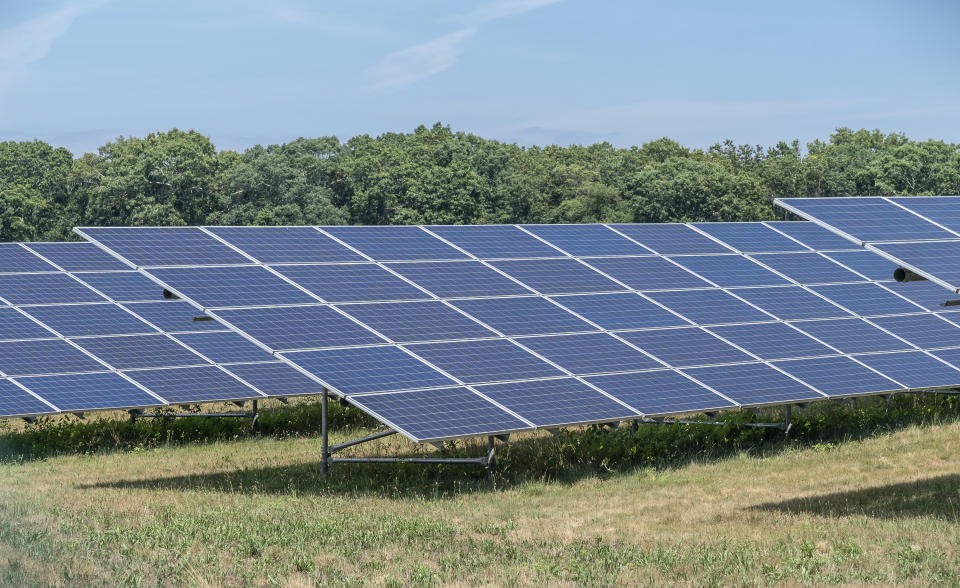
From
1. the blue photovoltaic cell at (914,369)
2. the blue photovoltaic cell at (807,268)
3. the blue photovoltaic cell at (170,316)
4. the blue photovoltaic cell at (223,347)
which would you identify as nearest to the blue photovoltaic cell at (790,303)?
the blue photovoltaic cell at (807,268)

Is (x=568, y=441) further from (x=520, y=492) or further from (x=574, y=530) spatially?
(x=574, y=530)

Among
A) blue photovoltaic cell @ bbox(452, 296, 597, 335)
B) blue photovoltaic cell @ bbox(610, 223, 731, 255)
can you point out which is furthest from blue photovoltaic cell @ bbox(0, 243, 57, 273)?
blue photovoltaic cell @ bbox(610, 223, 731, 255)

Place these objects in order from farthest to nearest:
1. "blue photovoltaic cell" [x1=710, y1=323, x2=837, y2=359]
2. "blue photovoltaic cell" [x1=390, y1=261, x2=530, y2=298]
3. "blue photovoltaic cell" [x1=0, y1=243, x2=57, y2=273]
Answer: "blue photovoltaic cell" [x1=0, y1=243, x2=57, y2=273] → "blue photovoltaic cell" [x1=710, y1=323, x2=837, y2=359] → "blue photovoltaic cell" [x1=390, y1=261, x2=530, y2=298]

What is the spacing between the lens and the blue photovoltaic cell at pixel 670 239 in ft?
103

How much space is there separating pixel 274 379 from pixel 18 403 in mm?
6401

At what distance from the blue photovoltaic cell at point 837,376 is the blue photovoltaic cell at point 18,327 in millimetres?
17177

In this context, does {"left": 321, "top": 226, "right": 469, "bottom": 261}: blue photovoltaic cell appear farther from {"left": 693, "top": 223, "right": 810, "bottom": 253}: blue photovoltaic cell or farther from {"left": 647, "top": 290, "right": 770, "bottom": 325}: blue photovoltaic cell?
{"left": 693, "top": 223, "right": 810, "bottom": 253}: blue photovoltaic cell

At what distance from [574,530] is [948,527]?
520cm

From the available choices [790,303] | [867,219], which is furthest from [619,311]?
[867,219]

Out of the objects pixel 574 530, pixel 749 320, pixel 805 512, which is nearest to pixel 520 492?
pixel 574 530

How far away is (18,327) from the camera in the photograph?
2838 centimetres

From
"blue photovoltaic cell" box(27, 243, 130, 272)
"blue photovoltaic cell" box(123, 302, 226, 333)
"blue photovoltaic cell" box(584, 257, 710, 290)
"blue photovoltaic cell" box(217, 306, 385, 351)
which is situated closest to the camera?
"blue photovoltaic cell" box(217, 306, 385, 351)

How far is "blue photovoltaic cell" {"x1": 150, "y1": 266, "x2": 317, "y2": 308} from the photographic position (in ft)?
73.0

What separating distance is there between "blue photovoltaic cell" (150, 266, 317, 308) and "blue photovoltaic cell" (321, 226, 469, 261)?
310 cm
